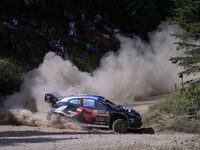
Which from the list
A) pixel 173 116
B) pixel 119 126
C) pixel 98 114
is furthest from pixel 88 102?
pixel 173 116

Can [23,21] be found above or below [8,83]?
above

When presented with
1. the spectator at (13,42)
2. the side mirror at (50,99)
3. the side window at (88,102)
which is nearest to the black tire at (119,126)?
the side window at (88,102)

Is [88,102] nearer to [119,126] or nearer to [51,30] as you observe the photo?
[119,126]

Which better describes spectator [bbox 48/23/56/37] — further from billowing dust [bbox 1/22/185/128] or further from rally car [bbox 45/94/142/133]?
rally car [bbox 45/94/142/133]

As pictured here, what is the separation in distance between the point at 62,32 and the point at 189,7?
58.9 ft

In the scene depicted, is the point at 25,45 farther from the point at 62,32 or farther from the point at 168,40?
the point at 168,40

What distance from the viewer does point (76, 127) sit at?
12250 mm

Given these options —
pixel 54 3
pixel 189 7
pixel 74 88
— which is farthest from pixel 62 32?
pixel 189 7

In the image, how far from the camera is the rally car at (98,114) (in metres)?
12.0

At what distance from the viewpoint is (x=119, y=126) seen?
12.0 meters

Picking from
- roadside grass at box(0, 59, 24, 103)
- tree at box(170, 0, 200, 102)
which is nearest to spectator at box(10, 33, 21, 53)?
roadside grass at box(0, 59, 24, 103)

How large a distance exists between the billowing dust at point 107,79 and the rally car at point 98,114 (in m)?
0.54

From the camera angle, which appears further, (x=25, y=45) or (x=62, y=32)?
(x=62, y=32)

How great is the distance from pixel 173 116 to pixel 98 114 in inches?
154
